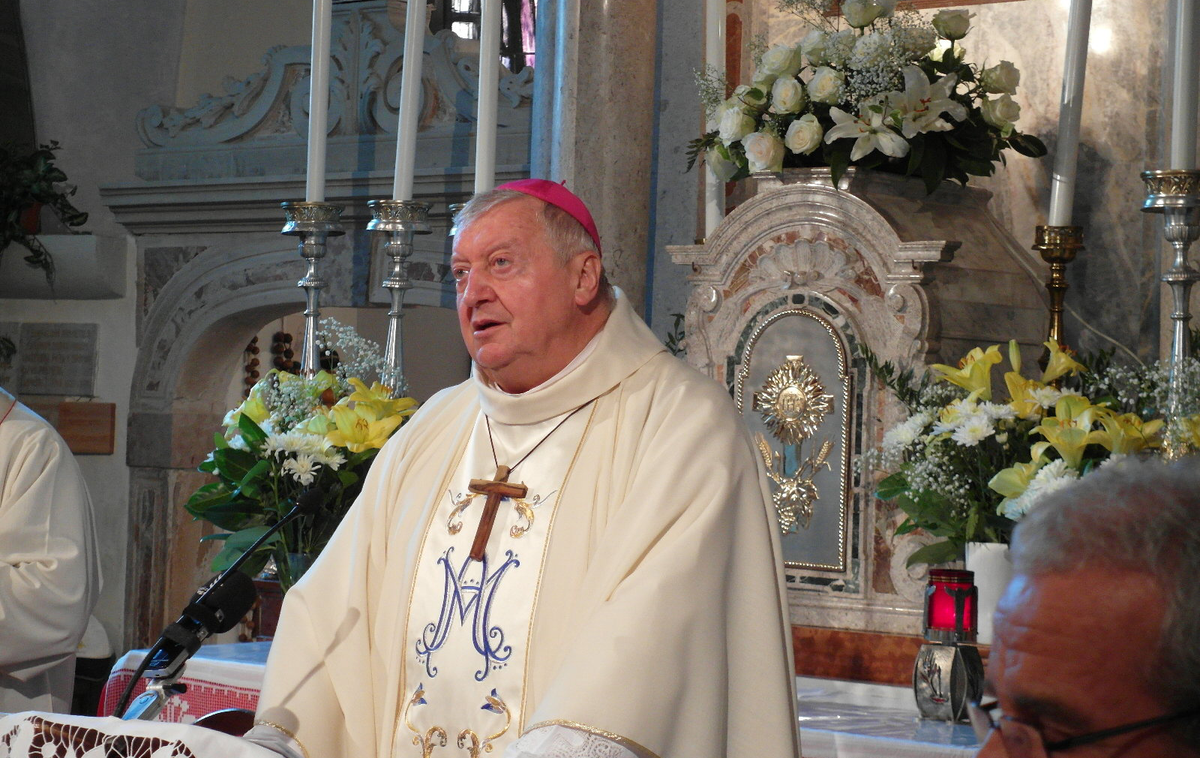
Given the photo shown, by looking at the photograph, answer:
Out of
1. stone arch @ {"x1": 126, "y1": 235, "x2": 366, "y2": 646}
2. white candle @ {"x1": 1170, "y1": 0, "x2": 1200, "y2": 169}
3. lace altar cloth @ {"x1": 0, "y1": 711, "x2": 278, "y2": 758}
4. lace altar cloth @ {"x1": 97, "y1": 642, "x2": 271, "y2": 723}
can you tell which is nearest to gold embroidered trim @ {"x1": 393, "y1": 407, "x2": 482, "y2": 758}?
lace altar cloth @ {"x1": 0, "y1": 711, "x2": 278, "y2": 758}

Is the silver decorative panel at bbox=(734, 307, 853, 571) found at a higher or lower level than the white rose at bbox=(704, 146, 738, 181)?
lower

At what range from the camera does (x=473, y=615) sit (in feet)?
9.32

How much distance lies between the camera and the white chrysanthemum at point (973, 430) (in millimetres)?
3166

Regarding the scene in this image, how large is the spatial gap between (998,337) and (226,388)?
6253 mm

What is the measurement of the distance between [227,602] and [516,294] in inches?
34.1

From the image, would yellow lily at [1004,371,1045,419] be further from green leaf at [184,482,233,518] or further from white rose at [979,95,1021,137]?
green leaf at [184,482,233,518]

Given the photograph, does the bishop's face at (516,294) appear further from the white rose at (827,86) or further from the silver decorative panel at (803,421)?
the white rose at (827,86)

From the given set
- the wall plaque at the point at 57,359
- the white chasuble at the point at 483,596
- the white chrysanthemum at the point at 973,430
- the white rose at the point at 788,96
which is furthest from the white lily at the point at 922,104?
the wall plaque at the point at 57,359

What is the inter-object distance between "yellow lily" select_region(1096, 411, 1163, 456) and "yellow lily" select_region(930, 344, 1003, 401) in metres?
0.26

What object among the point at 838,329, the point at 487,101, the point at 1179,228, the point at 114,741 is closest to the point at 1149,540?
the point at 114,741

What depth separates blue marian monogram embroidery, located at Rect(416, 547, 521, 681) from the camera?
278cm

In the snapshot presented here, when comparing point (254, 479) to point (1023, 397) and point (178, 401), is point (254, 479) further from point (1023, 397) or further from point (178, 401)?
point (178, 401)

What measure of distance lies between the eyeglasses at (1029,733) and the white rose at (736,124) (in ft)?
8.88

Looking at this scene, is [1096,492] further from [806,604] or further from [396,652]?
[806,604]
